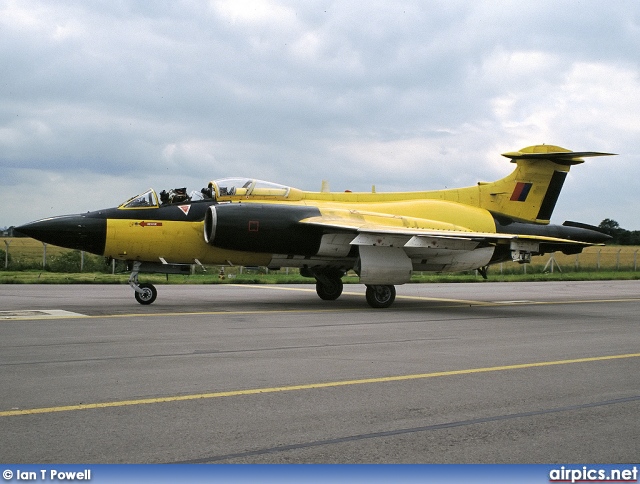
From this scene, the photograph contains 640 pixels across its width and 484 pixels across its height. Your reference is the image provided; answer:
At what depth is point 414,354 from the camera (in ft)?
31.8

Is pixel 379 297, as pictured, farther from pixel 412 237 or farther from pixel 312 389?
pixel 312 389

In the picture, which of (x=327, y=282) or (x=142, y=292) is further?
(x=327, y=282)

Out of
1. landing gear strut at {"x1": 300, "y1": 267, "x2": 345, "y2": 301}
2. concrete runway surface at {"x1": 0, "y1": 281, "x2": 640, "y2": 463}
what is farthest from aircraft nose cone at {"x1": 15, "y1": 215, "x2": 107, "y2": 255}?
landing gear strut at {"x1": 300, "y1": 267, "x2": 345, "y2": 301}

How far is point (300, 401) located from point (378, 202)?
13.0 metres

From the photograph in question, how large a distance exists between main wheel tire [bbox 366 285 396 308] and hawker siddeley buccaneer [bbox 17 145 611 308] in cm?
3

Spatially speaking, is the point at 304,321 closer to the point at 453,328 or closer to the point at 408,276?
the point at 453,328

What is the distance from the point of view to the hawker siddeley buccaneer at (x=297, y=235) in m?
16.1

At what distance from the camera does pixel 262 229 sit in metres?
16.6

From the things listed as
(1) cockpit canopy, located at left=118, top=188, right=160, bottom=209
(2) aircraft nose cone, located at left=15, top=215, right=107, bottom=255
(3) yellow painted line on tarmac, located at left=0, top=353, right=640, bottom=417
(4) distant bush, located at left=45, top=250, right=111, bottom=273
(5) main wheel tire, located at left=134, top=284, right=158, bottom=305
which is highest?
(1) cockpit canopy, located at left=118, top=188, right=160, bottom=209

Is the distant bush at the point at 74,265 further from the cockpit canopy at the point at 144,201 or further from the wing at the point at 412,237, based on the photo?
the wing at the point at 412,237

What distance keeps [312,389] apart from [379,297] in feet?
33.5

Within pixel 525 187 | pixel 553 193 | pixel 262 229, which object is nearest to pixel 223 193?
pixel 262 229

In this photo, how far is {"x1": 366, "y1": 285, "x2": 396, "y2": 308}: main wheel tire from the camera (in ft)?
56.6

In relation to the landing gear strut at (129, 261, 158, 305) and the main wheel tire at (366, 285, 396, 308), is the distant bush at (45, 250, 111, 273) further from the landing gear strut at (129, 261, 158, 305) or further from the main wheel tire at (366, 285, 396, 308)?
the main wheel tire at (366, 285, 396, 308)
